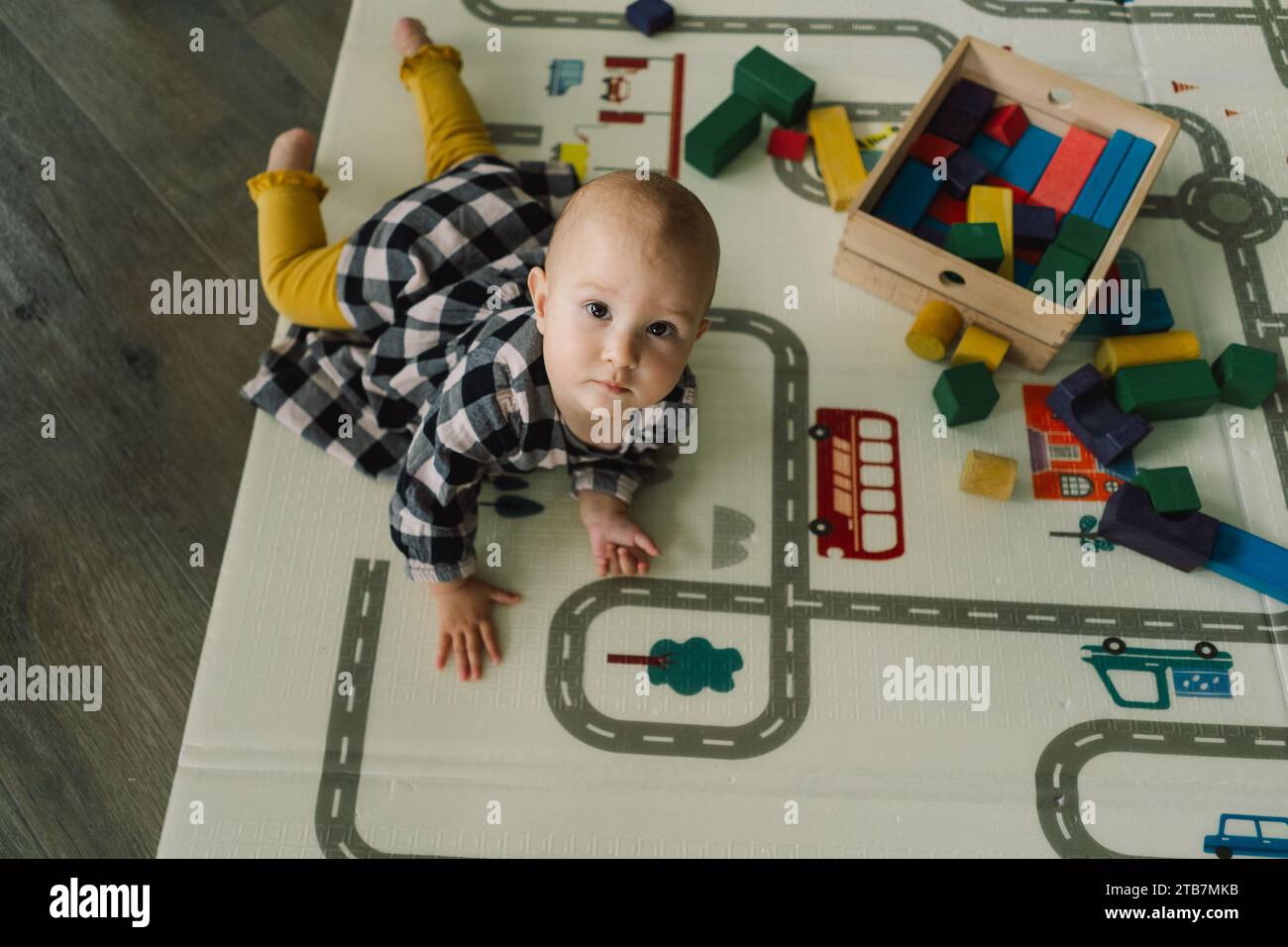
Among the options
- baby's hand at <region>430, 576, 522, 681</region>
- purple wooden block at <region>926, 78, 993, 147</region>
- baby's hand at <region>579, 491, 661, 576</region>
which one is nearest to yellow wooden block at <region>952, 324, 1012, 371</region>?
purple wooden block at <region>926, 78, 993, 147</region>

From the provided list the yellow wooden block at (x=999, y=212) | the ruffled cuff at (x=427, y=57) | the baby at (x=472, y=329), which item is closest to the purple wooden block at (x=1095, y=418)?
the yellow wooden block at (x=999, y=212)

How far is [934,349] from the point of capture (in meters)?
0.97

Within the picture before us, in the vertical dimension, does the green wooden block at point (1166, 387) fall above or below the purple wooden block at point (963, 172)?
below

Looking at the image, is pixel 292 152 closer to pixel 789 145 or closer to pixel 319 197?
pixel 319 197

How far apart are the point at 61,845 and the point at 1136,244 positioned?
1.19 metres

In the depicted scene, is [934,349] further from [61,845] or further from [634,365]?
[61,845]

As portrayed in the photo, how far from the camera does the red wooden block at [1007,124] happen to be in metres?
1.05

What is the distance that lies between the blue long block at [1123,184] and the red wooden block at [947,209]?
127 millimetres

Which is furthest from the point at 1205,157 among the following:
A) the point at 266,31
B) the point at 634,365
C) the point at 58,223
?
the point at 58,223

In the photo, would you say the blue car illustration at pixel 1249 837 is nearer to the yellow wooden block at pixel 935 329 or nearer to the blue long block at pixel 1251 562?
the blue long block at pixel 1251 562

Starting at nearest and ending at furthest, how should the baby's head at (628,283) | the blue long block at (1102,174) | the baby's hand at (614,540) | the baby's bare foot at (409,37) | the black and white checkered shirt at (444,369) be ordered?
the baby's head at (628,283), the black and white checkered shirt at (444,369), the baby's hand at (614,540), the blue long block at (1102,174), the baby's bare foot at (409,37)

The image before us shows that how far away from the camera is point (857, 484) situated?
944mm

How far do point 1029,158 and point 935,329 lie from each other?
0.25 meters

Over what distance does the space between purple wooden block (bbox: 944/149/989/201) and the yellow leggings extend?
48 centimetres
